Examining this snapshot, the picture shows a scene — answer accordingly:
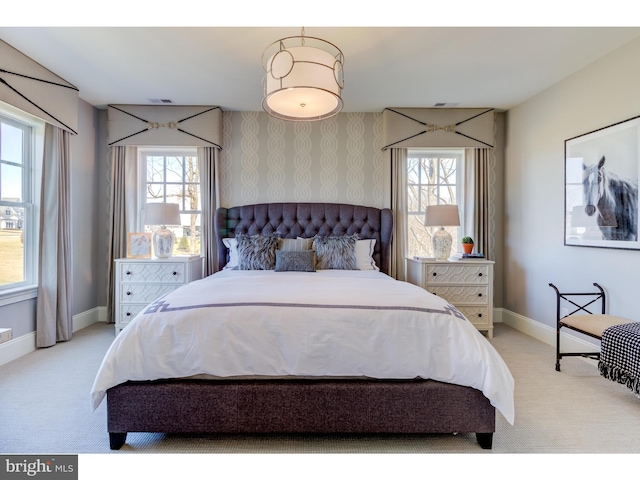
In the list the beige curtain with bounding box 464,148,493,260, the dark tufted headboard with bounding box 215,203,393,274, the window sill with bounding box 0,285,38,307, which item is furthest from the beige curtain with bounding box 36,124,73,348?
the beige curtain with bounding box 464,148,493,260

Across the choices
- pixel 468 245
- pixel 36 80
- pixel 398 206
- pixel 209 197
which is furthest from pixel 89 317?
pixel 468 245

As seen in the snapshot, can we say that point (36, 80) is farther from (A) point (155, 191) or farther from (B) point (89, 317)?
(B) point (89, 317)

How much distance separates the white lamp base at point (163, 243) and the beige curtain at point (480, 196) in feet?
12.3

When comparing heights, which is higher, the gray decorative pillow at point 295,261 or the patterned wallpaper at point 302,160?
the patterned wallpaper at point 302,160

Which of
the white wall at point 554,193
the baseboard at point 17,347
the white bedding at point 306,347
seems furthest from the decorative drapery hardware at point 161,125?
the white wall at point 554,193

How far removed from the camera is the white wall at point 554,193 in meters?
2.85

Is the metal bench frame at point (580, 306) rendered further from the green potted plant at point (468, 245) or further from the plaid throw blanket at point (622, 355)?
the green potted plant at point (468, 245)

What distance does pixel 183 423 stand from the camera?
181 cm

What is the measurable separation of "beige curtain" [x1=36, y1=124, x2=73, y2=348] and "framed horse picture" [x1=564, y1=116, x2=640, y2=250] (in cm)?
515

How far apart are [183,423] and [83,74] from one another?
11.1ft

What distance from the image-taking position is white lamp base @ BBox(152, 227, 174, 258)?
4028mm

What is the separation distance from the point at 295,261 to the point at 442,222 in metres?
1.78
